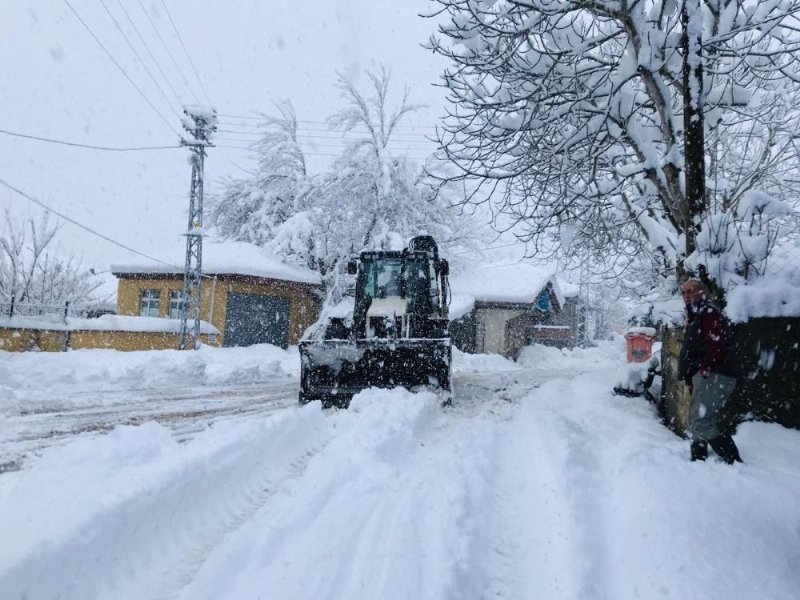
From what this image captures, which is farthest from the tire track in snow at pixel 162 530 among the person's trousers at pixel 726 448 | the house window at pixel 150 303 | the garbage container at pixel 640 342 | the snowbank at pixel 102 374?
the house window at pixel 150 303

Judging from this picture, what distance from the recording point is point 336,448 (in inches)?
188

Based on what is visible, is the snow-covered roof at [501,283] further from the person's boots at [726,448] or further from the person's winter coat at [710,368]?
the person's boots at [726,448]

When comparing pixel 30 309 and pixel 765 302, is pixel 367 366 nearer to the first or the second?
pixel 765 302

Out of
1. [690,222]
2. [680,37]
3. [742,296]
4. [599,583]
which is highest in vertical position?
[680,37]

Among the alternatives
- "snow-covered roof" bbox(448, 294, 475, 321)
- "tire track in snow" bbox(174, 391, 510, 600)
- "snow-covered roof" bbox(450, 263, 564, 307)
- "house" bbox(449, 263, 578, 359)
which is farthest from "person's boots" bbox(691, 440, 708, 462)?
"snow-covered roof" bbox(450, 263, 564, 307)

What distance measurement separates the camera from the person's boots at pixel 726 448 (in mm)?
3945

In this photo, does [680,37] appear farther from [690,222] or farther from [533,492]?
[533,492]

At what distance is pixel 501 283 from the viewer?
2739 cm

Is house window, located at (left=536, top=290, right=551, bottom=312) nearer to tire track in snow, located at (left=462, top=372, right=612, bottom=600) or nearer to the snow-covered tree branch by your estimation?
the snow-covered tree branch

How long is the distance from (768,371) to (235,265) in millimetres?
19766

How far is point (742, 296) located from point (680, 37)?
2.84 meters

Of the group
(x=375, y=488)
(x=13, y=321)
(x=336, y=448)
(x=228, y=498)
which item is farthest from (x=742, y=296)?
(x=13, y=321)

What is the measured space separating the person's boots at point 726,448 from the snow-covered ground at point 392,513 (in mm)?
114

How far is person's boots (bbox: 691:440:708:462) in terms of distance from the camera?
13.3 ft
